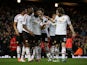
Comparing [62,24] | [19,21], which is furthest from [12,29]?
[62,24]

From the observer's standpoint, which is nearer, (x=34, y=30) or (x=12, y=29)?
(x=34, y=30)

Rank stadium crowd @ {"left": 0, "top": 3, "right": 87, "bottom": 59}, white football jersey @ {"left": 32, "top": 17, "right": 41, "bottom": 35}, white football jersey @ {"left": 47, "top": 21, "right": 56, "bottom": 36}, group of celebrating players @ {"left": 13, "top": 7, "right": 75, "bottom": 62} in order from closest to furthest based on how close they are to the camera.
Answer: group of celebrating players @ {"left": 13, "top": 7, "right": 75, "bottom": 62}
white football jersey @ {"left": 32, "top": 17, "right": 41, "bottom": 35}
white football jersey @ {"left": 47, "top": 21, "right": 56, "bottom": 36}
stadium crowd @ {"left": 0, "top": 3, "right": 87, "bottom": 59}

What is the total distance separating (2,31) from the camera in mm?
27734

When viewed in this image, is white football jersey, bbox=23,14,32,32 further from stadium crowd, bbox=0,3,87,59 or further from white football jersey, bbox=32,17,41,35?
stadium crowd, bbox=0,3,87,59

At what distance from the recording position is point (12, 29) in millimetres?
28578

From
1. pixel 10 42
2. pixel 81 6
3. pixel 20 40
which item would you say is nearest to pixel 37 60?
pixel 20 40

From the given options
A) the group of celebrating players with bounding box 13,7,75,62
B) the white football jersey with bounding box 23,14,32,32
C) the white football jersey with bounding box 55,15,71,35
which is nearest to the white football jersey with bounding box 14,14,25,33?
the group of celebrating players with bounding box 13,7,75,62

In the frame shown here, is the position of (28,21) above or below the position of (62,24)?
above

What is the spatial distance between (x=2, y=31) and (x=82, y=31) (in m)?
5.09

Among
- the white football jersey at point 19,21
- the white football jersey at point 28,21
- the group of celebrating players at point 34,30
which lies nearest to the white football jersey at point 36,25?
the group of celebrating players at point 34,30

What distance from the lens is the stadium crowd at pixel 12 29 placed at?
2498cm

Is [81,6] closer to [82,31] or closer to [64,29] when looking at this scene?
[82,31]

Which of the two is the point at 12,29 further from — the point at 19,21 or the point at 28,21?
the point at 28,21

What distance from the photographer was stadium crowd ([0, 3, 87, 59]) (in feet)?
82.0
